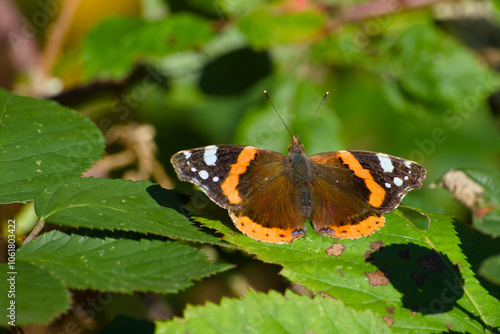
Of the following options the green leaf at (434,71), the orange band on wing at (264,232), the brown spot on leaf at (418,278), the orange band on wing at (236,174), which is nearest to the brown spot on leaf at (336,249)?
the orange band on wing at (264,232)

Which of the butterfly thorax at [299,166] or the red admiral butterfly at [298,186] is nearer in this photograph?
the red admiral butterfly at [298,186]

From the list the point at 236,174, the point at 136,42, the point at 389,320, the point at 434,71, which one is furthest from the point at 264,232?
the point at 434,71

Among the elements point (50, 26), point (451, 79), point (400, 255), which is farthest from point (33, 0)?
point (400, 255)

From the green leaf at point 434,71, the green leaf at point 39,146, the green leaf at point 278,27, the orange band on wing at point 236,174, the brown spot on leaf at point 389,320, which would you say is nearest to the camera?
the brown spot on leaf at point 389,320

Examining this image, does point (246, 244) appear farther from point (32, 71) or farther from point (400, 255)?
point (32, 71)

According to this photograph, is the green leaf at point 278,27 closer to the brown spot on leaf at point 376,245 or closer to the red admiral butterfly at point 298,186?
the red admiral butterfly at point 298,186

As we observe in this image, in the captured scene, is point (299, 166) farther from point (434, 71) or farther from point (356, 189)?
point (434, 71)
